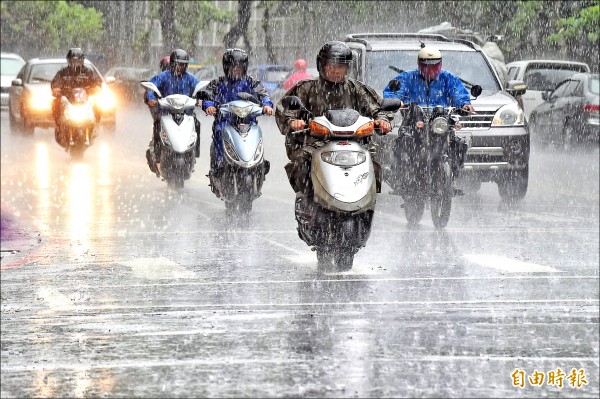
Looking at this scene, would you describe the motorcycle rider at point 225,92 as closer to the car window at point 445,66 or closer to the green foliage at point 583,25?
the car window at point 445,66

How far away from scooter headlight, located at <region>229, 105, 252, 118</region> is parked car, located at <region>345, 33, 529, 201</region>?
244cm

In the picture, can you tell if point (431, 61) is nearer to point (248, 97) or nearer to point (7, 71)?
point (248, 97)

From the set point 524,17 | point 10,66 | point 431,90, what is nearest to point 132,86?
point 10,66

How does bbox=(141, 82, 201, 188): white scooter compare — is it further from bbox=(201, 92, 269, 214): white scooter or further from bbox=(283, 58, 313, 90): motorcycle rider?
bbox=(283, 58, 313, 90): motorcycle rider

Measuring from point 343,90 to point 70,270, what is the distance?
101 inches

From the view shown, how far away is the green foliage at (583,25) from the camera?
36.7 meters

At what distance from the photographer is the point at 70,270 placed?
11.7 metres

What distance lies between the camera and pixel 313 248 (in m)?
11.0

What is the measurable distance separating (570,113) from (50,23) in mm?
49456

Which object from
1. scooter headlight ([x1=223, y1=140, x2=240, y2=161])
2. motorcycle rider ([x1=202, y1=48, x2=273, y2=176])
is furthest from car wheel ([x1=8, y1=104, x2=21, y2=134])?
scooter headlight ([x1=223, y1=140, x2=240, y2=161])

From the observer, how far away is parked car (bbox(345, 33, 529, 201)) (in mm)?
16891

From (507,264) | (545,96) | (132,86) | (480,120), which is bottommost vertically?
(132,86)

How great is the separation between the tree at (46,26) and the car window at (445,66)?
5660 centimetres

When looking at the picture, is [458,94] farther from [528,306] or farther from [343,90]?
[528,306]
